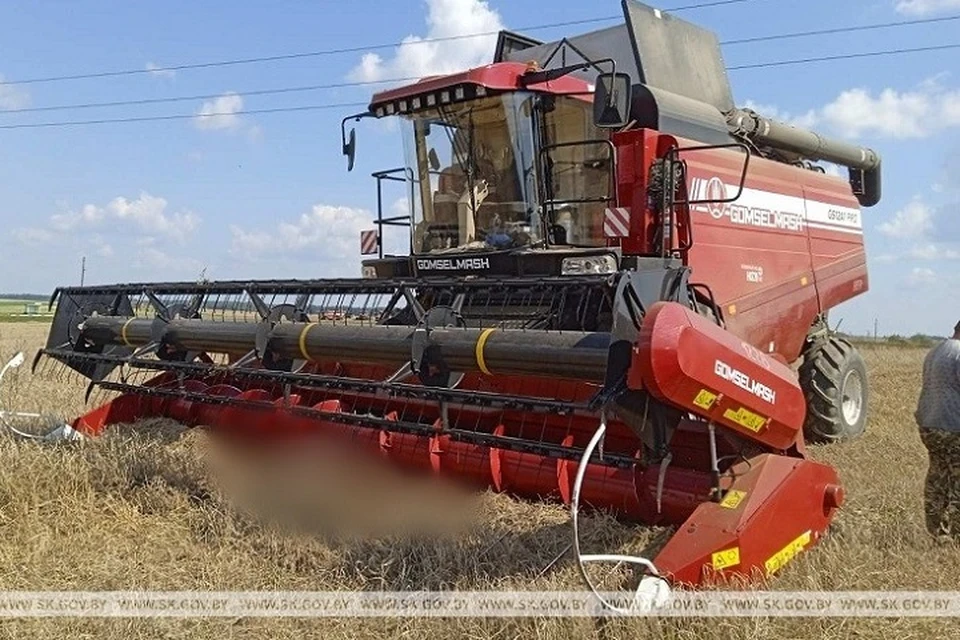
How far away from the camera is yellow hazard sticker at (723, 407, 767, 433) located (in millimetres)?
3051

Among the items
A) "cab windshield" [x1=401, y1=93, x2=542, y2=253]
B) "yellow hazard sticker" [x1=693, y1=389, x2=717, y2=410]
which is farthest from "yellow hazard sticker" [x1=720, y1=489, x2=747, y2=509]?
"cab windshield" [x1=401, y1=93, x2=542, y2=253]

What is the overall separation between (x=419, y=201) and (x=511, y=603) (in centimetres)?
359

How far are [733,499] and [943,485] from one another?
136 cm

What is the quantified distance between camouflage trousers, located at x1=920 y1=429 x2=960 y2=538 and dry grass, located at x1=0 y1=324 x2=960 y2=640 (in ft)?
0.38

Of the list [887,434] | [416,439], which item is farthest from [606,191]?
[887,434]

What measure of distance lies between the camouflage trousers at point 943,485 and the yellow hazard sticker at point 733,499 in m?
1.26

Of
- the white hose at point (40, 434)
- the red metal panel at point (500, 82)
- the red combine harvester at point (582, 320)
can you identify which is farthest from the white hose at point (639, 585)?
the white hose at point (40, 434)

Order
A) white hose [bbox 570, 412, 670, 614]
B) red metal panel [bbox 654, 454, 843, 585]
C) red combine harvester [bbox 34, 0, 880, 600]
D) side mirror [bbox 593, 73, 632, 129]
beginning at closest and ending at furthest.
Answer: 1. white hose [bbox 570, 412, 670, 614]
2. red metal panel [bbox 654, 454, 843, 585]
3. red combine harvester [bbox 34, 0, 880, 600]
4. side mirror [bbox 593, 73, 632, 129]

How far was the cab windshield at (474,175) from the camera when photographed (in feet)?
17.4

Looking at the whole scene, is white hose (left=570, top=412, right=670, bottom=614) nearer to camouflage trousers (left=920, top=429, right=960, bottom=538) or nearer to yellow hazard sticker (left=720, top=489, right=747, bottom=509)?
yellow hazard sticker (left=720, top=489, right=747, bottom=509)

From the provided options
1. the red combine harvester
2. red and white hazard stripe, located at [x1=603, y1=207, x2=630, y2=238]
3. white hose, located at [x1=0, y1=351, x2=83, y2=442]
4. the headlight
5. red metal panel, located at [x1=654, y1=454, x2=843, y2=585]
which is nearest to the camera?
red metal panel, located at [x1=654, y1=454, x2=843, y2=585]

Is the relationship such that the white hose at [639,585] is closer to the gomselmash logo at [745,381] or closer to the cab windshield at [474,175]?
the gomselmash logo at [745,381]

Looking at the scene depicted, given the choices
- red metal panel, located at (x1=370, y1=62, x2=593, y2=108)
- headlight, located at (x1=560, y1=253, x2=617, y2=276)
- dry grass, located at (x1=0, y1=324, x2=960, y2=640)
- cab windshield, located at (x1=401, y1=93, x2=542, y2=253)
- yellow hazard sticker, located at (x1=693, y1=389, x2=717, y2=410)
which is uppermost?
red metal panel, located at (x1=370, y1=62, x2=593, y2=108)

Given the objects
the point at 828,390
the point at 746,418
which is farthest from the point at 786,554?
the point at 828,390
